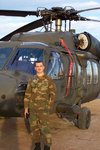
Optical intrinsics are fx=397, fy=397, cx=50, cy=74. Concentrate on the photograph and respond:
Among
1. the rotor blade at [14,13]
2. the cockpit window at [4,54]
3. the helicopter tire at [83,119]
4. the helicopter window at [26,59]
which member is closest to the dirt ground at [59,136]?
the helicopter tire at [83,119]

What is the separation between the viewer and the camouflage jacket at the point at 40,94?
6.49 m

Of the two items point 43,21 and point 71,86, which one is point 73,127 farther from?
point 43,21

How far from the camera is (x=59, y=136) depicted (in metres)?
9.21

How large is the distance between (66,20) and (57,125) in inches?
141

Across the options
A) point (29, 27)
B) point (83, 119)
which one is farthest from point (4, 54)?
point (29, 27)

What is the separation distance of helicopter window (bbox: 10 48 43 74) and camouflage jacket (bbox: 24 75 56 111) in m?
2.26

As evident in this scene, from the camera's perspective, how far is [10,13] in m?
11.0

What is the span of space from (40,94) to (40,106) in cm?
20

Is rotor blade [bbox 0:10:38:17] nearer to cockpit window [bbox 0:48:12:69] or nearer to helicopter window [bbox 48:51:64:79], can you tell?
cockpit window [bbox 0:48:12:69]

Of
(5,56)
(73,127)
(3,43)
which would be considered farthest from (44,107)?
(73,127)

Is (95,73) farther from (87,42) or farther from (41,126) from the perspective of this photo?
(41,126)

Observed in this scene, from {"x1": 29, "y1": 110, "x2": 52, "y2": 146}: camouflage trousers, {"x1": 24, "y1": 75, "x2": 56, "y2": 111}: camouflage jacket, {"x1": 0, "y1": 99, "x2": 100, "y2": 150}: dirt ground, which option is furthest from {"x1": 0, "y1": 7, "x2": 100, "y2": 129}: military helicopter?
{"x1": 29, "y1": 110, "x2": 52, "y2": 146}: camouflage trousers

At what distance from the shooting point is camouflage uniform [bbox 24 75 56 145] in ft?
21.2

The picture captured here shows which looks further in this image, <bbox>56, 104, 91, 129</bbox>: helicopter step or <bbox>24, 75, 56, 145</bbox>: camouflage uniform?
<bbox>56, 104, 91, 129</bbox>: helicopter step
